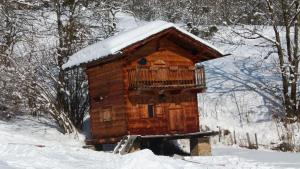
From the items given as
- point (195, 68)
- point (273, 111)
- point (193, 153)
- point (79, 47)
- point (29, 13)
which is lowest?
point (193, 153)

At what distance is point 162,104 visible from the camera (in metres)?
25.4

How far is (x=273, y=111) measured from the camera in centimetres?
3212

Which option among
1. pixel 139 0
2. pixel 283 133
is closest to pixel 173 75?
pixel 283 133

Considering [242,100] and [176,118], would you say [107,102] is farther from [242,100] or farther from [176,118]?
[242,100]

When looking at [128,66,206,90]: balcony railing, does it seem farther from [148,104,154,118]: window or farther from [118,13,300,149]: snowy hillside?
[118,13,300,149]: snowy hillside

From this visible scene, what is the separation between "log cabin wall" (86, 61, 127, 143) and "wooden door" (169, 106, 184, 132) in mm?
2391

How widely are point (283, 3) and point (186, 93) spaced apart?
929cm

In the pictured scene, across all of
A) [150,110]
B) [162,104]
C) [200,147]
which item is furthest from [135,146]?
[200,147]

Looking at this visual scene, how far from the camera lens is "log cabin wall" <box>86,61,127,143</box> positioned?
2483 cm

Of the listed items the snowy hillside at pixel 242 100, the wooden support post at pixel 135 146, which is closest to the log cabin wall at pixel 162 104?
the wooden support post at pixel 135 146

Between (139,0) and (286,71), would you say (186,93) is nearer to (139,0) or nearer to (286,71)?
(286,71)

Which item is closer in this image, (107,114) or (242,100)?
(107,114)

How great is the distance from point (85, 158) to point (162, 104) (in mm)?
8216

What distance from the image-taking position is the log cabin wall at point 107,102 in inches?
977
